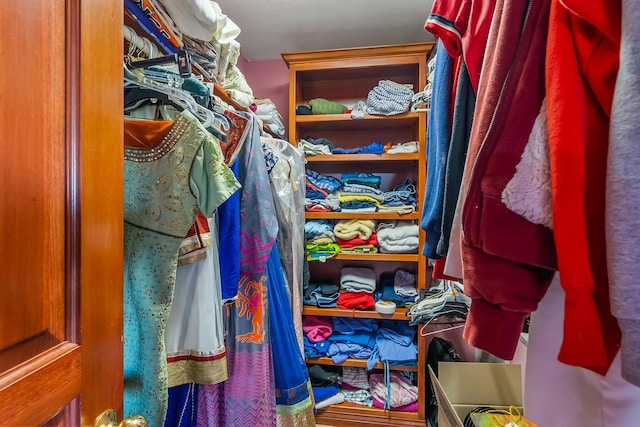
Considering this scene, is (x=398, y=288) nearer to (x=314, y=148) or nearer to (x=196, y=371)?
(x=314, y=148)

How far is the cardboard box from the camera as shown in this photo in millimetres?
1194

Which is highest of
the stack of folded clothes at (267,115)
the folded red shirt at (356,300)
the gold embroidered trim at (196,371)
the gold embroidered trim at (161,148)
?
the stack of folded clothes at (267,115)

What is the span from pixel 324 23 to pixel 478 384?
1.86 meters

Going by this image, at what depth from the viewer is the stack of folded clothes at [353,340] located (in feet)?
5.55

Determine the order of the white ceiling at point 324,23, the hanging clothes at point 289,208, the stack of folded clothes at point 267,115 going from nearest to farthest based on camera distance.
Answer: the hanging clothes at point 289,208 → the white ceiling at point 324,23 → the stack of folded clothes at point 267,115

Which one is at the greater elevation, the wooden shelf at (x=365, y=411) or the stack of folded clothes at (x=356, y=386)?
the stack of folded clothes at (x=356, y=386)

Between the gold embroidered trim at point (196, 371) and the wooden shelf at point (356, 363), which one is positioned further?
the wooden shelf at point (356, 363)

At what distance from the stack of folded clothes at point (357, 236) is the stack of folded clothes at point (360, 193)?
0.08 meters

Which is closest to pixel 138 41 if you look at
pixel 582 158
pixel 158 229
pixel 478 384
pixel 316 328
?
pixel 158 229

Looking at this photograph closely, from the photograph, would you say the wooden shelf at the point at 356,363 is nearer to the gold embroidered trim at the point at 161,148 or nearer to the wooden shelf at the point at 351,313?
the wooden shelf at the point at 351,313

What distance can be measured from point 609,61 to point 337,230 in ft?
4.70

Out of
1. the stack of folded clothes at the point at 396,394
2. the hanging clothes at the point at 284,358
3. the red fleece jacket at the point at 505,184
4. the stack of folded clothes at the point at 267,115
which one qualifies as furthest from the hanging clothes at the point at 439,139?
the stack of folded clothes at the point at 396,394

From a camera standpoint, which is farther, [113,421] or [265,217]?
[265,217]

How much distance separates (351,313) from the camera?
1.69 m
